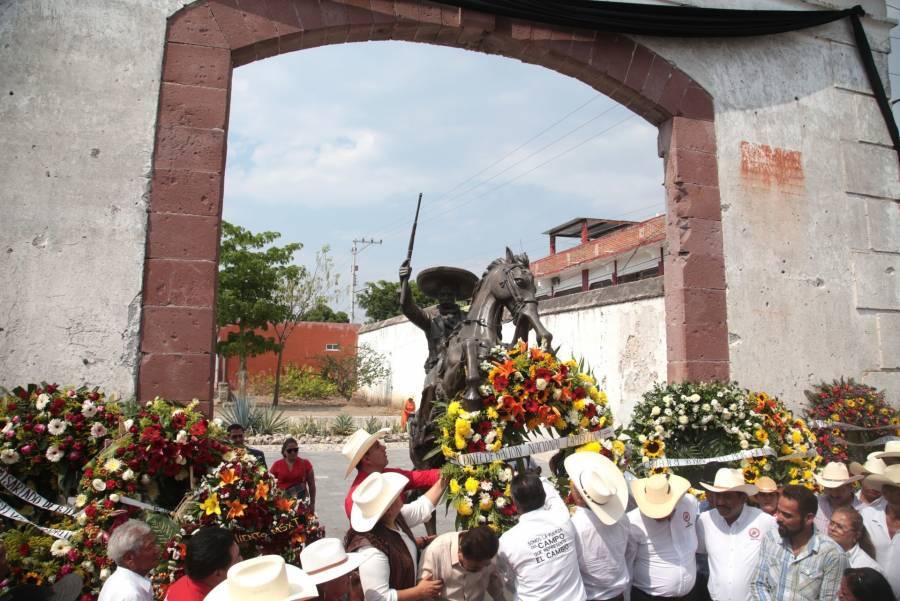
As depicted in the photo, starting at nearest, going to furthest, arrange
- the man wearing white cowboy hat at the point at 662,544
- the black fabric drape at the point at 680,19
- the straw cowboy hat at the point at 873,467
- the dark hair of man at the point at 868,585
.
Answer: the dark hair of man at the point at 868,585
the man wearing white cowboy hat at the point at 662,544
the straw cowboy hat at the point at 873,467
the black fabric drape at the point at 680,19

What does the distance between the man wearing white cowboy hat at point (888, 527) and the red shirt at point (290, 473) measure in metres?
4.17

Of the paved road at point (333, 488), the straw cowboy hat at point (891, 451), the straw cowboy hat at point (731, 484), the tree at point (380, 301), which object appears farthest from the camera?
the tree at point (380, 301)

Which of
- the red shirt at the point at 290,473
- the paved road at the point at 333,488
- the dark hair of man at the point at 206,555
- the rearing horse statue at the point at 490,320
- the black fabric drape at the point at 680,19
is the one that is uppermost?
the black fabric drape at the point at 680,19

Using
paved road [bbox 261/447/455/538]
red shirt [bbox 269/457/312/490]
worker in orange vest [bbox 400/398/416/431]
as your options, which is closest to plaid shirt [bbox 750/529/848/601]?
paved road [bbox 261/447/455/538]

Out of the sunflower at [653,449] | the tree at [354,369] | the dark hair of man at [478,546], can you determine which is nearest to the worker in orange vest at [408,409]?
Result: the sunflower at [653,449]

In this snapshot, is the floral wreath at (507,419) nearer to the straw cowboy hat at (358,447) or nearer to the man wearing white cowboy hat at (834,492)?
the straw cowboy hat at (358,447)

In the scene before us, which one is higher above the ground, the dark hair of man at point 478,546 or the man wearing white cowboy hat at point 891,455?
the man wearing white cowboy hat at point 891,455

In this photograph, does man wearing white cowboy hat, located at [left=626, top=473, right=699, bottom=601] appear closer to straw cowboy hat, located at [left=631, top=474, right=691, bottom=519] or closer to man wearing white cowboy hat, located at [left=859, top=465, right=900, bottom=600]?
straw cowboy hat, located at [left=631, top=474, right=691, bottom=519]

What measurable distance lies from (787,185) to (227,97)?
558 cm

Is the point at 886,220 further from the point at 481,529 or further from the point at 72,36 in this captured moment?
the point at 72,36

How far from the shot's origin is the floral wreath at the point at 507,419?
3885 millimetres

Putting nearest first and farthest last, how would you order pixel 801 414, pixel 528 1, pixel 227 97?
pixel 227 97
pixel 528 1
pixel 801 414

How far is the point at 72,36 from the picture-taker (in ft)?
16.3


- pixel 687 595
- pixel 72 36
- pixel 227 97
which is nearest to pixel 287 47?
pixel 227 97
